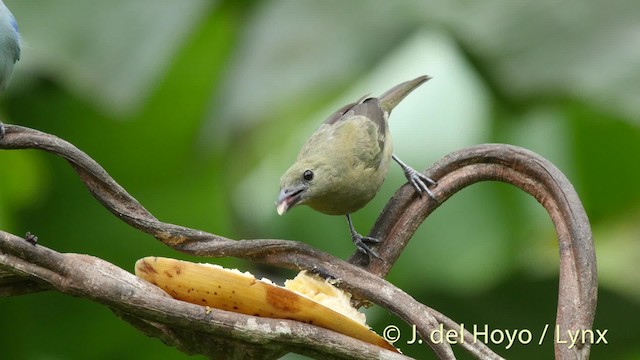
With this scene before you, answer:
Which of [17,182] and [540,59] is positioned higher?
[540,59]

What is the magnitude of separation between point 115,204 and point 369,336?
0.46m

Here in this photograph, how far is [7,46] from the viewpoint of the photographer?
2385 mm

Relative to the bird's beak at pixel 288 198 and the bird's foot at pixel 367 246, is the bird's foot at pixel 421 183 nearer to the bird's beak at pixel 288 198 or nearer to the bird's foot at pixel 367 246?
the bird's foot at pixel 367 246

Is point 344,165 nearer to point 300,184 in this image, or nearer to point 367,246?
point 300,184

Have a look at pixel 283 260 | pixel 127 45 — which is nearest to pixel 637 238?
pixel 127 45

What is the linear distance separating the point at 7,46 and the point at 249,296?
4.17 ft

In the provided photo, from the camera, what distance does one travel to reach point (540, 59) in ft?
10.7

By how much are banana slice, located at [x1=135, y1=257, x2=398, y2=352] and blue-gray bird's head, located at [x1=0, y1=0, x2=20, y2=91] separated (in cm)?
105

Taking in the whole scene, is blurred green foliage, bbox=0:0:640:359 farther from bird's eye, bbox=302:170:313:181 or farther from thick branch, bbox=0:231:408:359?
thick branch, bbox=0:231:408:359

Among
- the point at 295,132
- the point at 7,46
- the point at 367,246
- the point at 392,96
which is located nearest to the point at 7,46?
the point at 7,46

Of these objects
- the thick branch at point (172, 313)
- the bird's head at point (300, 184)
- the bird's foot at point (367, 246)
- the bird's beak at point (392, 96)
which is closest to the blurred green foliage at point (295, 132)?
the bird's beak at point (392, 96)

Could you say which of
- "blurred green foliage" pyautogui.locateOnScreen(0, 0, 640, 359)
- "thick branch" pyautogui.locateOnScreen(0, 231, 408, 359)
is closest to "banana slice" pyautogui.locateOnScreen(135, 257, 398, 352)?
"thick branch" pyautogui.locateOnScreen(0, 231, 408, 359)

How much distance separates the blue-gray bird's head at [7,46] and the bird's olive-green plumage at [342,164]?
77 cm

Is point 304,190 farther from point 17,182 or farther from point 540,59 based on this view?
point 17,182
